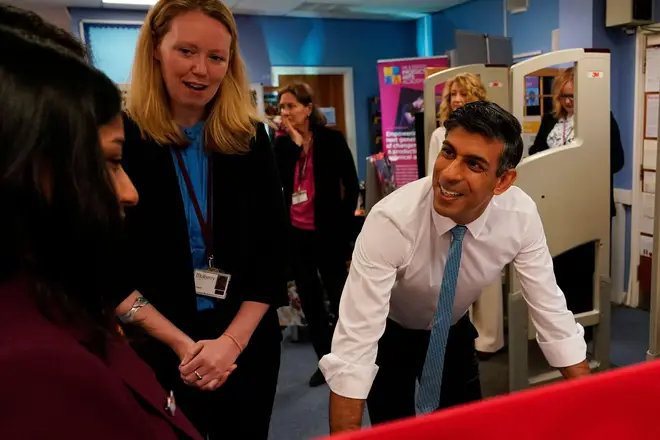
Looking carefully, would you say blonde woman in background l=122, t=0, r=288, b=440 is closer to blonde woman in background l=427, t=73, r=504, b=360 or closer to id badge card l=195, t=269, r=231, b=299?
id badge card l=195, t=269, r=231, b=299

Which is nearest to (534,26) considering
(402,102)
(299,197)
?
(402,102)

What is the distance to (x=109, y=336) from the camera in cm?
55

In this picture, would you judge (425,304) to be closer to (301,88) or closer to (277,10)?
(301,88)

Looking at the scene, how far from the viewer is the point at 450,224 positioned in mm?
1380

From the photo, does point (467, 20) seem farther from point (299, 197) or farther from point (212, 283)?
point (212, 283)

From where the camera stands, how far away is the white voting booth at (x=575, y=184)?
2496 millimetres

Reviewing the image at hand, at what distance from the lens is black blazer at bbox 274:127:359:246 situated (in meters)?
3.05

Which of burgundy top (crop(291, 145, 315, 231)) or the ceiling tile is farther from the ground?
the ceiling tile

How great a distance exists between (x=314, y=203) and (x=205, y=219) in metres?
1.90

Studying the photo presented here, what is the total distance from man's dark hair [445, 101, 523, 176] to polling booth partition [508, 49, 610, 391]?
1163mm

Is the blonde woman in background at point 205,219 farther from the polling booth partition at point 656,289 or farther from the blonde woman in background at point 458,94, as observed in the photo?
the blonde woman in background at point 458,94

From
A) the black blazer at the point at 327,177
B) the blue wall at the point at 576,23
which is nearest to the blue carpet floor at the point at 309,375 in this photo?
the black blazer at the point at 327,177

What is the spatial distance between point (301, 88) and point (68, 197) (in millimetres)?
2789

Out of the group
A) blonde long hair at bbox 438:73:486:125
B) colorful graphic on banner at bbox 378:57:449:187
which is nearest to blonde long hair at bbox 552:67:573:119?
blonde long hair at bbox 438:73:486:125
